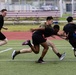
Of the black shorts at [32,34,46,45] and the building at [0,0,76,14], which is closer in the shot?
the black shorts at [32,34,46,45]

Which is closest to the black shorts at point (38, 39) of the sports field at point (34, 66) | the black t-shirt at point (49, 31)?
the black t-shirt at point (49, 31)

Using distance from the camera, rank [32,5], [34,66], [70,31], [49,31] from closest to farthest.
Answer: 1. [34,66]
2. [49,31]
3. [70,31]
4. [32,5]

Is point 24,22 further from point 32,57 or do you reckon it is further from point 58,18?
point 32,57

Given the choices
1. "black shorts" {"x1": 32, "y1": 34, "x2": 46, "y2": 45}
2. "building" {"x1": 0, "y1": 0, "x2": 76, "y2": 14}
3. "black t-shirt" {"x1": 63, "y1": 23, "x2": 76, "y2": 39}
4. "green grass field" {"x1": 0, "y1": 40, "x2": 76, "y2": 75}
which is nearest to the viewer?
"green grass field" {"x1": 0, "y1": 40, "x2": 76, "y2": 75}

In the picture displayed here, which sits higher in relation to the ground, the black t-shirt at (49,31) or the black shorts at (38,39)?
the black t-shirt at (49,31)

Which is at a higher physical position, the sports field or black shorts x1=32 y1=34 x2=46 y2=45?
black shorts x1=32 y1=34 x2=46 y2=45

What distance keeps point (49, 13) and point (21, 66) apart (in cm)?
2344

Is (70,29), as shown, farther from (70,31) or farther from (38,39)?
(38,39)

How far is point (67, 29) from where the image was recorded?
11.9m

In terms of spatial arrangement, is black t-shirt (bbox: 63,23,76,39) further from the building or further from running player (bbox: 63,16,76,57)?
the building

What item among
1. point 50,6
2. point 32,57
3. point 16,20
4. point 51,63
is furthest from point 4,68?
point 50,6

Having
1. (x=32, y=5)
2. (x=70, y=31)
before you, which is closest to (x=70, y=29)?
(x=70, y=31)

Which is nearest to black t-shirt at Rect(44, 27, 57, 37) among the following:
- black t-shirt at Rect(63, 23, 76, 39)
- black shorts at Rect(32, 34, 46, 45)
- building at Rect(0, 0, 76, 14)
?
black shorts at Rect(32, 34, 46, 45)

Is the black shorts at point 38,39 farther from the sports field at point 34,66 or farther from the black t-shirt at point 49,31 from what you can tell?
the sports field at point 34,66
